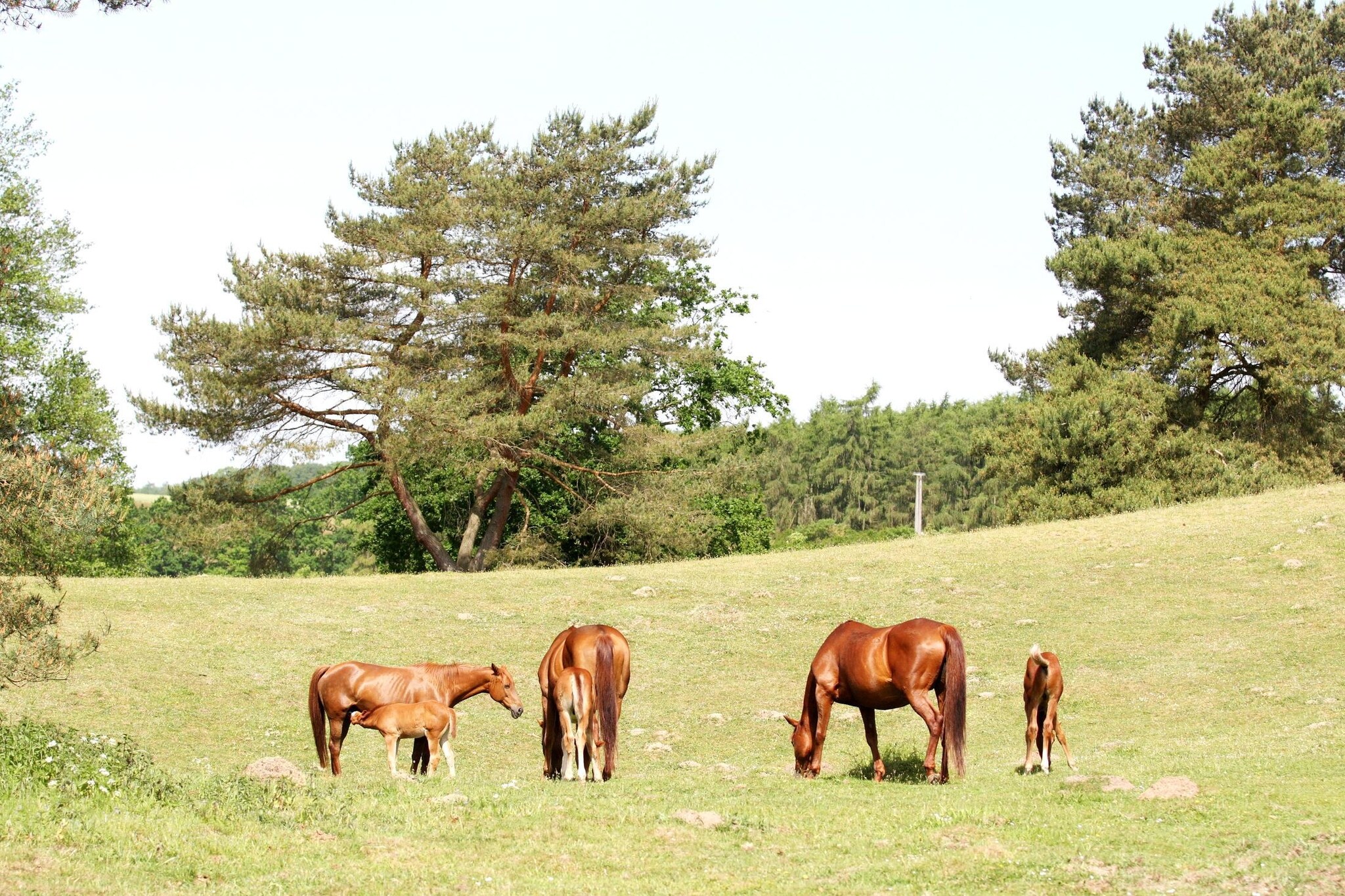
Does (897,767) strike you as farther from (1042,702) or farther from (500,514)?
(500,514)

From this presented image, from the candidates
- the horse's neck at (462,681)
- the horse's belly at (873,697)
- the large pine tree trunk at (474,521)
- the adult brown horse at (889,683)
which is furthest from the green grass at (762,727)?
the large pine tree trunk at (474,521)

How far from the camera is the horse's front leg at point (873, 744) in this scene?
13.2 meters

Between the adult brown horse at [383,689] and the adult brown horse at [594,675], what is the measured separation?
57 centimetres

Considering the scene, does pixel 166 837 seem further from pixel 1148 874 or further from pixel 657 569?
pixel 657 569

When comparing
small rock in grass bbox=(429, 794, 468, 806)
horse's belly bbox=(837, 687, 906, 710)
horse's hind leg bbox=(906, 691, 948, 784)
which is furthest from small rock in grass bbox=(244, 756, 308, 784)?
horse's hind leg bbox=(906, 691, 948, 784)

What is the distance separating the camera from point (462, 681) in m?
14.4

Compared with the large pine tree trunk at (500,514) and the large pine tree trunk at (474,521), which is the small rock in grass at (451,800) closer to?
the large pine tree trunk at (500,514)

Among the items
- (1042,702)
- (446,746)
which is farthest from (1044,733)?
(446,746)

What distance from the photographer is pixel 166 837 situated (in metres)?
9.40

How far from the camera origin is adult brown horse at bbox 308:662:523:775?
14164 millimetres

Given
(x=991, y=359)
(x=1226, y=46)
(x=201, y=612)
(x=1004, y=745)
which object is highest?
(x=1226, y=46)

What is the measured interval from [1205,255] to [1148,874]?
3752cm

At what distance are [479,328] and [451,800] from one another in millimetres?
27695

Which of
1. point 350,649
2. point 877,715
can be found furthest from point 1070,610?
point 350,649
